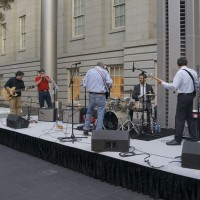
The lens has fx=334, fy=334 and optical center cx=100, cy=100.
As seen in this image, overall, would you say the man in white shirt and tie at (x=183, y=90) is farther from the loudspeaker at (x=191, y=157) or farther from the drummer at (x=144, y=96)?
the loudspeaker at (x=191, y=157)

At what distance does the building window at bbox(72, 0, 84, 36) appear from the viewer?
752 inches

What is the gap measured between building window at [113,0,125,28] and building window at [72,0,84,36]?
2.83m

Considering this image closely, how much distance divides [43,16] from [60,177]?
34.7 feet

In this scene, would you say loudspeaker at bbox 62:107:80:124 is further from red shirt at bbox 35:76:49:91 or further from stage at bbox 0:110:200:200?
red shirt at bbox 35:76:49:91

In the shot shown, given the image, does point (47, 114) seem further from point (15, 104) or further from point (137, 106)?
point (137, 106)

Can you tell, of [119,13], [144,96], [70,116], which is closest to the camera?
[144,96]

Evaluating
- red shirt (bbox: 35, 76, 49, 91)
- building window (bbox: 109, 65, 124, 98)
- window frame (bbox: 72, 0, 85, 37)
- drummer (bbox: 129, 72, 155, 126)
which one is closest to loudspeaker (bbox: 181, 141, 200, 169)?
drummer (bbox: 129, 72, 155, 126)

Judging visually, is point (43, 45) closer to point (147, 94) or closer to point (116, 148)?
point (147, 94)

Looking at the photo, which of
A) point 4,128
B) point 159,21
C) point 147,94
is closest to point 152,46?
point 159,21

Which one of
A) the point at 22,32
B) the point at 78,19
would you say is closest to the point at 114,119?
the point at 78,19

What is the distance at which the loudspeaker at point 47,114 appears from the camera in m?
10.9

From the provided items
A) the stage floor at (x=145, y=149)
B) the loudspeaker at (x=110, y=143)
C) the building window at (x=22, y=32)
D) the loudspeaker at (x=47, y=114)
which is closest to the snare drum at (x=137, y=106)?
the stage floor at (x=145, y=149)

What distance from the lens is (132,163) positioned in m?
5.28

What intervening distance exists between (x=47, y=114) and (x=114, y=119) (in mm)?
3059
